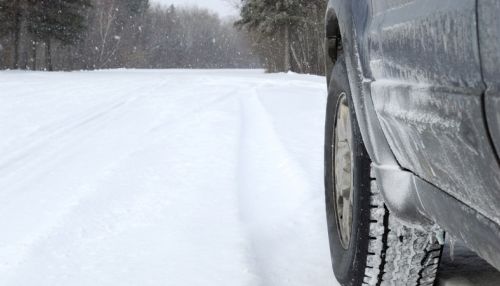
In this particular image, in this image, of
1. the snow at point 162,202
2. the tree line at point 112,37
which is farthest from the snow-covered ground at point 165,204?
the tree line at point 112,37

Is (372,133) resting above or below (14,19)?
below

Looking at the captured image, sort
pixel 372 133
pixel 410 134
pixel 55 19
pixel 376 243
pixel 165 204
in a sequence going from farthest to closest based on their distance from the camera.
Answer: pixel 55 19 → pixel 165 204 → pixel 376 243 → pixel 372 133 → pixel 410 134

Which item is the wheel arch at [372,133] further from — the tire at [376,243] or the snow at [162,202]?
the snow at [162,202]

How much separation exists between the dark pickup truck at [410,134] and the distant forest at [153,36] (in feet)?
93.6

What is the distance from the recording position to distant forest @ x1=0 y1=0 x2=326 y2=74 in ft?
106

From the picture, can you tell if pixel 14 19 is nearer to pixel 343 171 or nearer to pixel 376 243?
pixel 343 171

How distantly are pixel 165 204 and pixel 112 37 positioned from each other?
6780cm

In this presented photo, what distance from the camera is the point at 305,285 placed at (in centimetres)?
218

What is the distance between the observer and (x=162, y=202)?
330cm

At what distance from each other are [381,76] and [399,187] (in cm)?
30

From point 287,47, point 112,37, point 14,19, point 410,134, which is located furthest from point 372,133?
point 112,37

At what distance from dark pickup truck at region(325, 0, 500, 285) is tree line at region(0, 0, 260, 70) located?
3420 cm

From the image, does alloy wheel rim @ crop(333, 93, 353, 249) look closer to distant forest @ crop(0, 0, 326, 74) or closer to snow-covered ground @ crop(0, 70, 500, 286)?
snow-covered ground @ crop(0, 70, 500, 286)

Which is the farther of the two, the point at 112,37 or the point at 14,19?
the point at 112,37
